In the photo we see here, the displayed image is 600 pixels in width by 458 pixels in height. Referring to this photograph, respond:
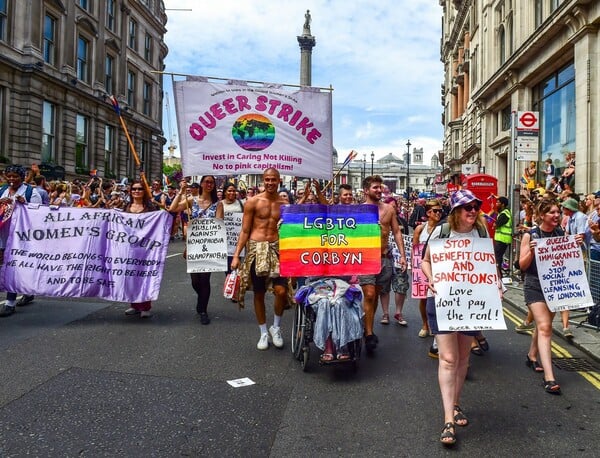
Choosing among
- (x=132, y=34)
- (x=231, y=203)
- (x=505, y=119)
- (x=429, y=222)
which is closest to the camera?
(x=429, y=222)

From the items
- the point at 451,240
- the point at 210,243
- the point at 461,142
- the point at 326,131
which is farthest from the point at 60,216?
the point at 461,142

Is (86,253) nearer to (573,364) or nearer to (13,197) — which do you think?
(13,197)

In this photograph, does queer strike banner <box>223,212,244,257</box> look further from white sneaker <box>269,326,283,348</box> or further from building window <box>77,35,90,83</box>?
building window <box>77,35,90,83</box>

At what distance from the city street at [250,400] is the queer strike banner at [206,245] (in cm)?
104

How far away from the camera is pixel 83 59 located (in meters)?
29.9

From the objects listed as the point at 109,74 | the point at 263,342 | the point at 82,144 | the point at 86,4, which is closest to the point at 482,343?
the point at 263,342

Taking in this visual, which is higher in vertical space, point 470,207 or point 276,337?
point 470,207

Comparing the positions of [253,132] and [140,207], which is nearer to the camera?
[253,132]

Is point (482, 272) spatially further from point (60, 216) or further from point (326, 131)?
point (60, 216)

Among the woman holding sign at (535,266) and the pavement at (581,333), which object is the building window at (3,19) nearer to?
the pavement at (581,333)

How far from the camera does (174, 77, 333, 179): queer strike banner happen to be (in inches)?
249

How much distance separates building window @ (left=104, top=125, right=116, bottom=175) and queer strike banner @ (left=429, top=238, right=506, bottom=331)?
31173mm

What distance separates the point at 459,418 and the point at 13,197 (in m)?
6.48

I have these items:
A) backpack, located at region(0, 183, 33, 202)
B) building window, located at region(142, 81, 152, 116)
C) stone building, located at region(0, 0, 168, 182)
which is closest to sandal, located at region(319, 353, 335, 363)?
backpack, located at region(0, 183, 33, 202)
